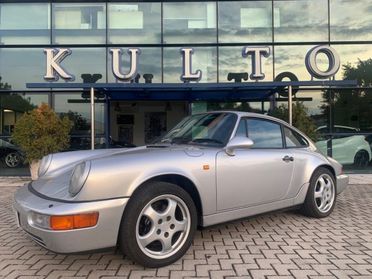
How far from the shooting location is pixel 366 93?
11906 millimetres

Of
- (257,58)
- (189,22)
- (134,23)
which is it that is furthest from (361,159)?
(134,23)

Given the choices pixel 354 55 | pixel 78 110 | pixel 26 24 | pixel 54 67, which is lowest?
pixel 78 110

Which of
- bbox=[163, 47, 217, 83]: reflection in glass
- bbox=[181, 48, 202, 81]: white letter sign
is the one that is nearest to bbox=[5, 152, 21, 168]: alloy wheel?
bbox=[163, 47, 217, 83]: reflection in glass

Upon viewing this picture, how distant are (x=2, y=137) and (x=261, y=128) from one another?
927 cm

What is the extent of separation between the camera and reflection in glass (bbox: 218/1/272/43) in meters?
12.3

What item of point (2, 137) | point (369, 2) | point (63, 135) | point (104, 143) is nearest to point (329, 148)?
point (369, 2)

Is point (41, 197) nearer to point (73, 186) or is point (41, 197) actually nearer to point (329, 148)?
point (73, 186)

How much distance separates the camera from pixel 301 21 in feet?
40.2

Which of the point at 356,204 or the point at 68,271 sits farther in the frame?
the point at 356,204

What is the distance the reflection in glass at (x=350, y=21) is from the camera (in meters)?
12.1

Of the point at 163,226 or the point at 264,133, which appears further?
the point at 264,133

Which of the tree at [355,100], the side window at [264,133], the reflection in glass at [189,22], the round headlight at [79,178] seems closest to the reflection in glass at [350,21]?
the tree at [355,100]

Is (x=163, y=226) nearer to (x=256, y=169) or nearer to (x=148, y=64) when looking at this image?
(x=256, y=169)

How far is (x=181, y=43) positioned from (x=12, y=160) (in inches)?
237
